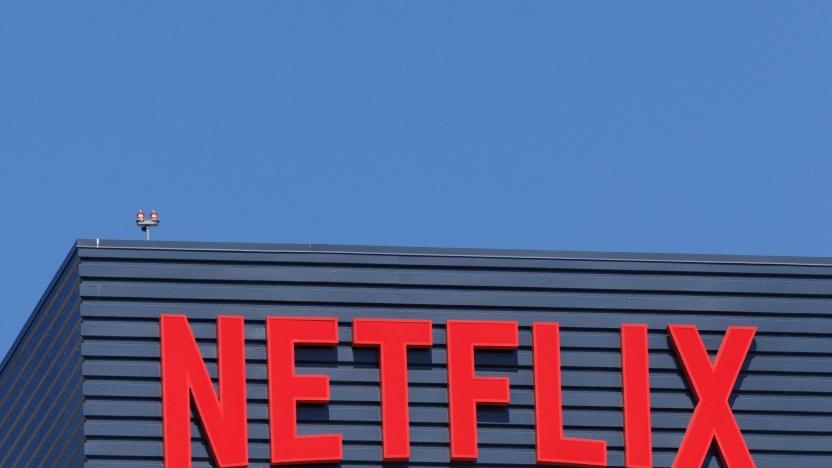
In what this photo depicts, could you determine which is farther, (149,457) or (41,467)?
(41,467)

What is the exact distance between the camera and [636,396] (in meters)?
46.3

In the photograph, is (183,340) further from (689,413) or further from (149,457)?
(689,413)

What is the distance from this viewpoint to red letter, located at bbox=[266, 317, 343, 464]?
44.8 metres

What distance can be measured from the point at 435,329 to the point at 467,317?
65 centimetres

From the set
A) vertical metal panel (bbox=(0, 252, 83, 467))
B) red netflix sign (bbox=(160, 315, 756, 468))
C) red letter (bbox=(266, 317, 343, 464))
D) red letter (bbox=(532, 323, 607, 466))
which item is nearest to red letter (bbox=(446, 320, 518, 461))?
A: red netflix sign (bbox=(160, 315, 756, 468))

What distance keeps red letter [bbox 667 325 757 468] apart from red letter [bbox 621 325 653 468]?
58 cm

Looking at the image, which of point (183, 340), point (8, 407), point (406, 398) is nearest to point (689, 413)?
point (406, 398)

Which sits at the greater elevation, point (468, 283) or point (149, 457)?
point (468, 283)

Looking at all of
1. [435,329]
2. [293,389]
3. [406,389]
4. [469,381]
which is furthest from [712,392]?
[293,389]

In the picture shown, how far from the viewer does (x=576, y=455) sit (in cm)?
A: 4575

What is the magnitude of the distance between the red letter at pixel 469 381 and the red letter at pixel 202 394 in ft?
11.9

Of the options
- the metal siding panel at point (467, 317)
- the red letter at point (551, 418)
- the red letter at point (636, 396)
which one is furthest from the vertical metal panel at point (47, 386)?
the red letter at point (636, 396)

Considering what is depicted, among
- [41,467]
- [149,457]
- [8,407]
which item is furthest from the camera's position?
[8,407]

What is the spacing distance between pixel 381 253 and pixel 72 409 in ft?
19.8
